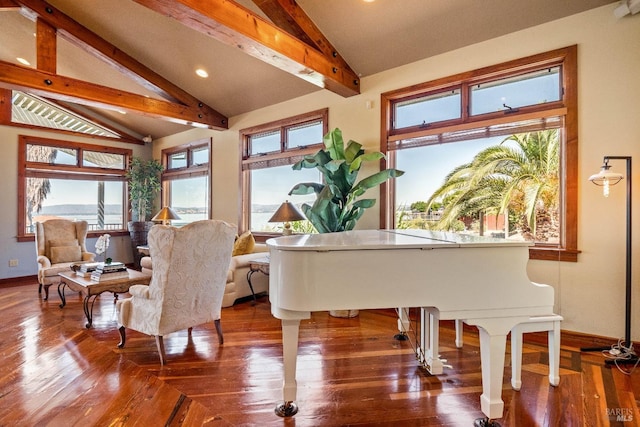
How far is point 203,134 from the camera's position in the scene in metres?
6.49

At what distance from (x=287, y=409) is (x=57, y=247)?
474 cm

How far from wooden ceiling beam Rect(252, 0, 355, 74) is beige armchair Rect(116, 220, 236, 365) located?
7.53 feet

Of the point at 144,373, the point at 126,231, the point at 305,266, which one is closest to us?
the point at 305,266

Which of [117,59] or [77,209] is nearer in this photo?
[117,59]

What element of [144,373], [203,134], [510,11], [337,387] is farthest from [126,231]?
[510,11]

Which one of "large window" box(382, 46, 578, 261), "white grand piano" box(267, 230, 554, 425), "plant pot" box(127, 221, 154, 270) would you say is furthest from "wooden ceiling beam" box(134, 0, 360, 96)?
"plant pot" box(127, 221, 154, 270)

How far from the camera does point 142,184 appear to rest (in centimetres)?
695

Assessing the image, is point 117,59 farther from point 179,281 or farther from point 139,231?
point 179,281

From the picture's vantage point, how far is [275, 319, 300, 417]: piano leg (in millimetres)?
1970

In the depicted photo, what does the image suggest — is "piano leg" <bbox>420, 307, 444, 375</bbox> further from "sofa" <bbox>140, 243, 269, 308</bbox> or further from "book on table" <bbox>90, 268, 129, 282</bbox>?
"book on table" <bbox>90, 268, 129, 282</bbox>

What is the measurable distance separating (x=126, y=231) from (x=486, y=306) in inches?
286

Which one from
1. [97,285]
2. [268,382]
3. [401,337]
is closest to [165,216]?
[97,285]

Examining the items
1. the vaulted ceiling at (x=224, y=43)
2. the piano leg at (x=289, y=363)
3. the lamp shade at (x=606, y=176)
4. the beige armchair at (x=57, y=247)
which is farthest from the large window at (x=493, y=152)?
the beige armchair at (x=57, y=247)

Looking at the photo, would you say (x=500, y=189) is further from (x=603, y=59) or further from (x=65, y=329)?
(x=65, y=329)
